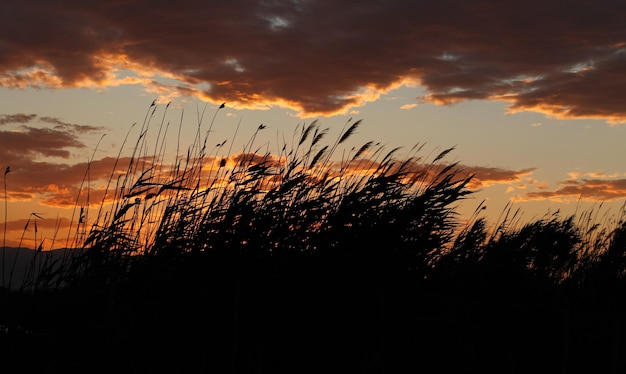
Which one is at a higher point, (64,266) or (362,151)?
(362,151)

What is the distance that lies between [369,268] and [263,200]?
54.6 inches

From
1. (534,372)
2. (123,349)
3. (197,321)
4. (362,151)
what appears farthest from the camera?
(362,151)

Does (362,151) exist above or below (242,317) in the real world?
above

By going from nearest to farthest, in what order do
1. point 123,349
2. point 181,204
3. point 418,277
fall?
point 123,349 < point 418,277 < point 181,204

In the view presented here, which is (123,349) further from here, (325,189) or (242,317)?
(325,189)

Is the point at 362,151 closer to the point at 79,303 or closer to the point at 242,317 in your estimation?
the point at 242,317

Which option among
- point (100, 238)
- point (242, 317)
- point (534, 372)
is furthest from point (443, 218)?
point (100, 238)

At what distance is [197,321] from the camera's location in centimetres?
545

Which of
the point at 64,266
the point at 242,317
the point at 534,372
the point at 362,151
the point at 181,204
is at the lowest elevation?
the point at 534,372

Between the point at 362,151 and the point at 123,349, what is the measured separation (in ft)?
12.8

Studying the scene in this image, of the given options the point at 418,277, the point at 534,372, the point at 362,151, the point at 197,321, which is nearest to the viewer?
the point at 197,321

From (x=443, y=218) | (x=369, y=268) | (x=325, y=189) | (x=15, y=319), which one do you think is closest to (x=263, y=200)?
(x=325, y=189)

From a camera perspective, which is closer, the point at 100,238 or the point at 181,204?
the point at 100,238

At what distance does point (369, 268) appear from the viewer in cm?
609
